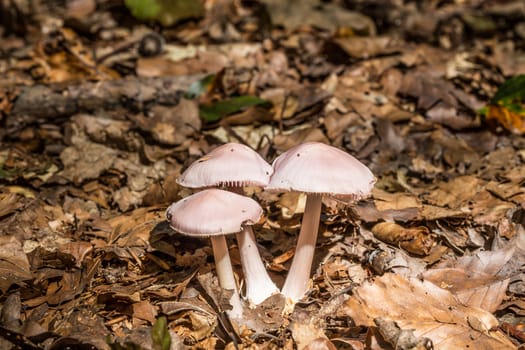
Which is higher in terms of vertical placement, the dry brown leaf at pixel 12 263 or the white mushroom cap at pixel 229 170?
the white mushroom cap at pixel 229 170

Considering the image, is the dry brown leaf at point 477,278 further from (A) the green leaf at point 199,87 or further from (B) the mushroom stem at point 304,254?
(A) the green leaf at point 199,87

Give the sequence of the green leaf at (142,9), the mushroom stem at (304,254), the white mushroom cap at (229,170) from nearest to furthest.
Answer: the white mushroom cap at (229,170), the mushroom stem at (304,254), the green leaf at (142,9)

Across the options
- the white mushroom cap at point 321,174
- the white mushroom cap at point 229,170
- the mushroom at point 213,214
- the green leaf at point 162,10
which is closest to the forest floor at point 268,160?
the green leaf at point 162,10

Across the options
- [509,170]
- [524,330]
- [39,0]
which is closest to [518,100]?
[509,170]

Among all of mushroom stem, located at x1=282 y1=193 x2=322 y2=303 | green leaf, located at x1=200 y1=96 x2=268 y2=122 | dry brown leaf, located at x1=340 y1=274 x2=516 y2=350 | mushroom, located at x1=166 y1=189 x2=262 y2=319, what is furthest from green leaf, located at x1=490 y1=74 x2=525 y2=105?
mushroom, located at x1=166 y1=189 x2=262 y2=319

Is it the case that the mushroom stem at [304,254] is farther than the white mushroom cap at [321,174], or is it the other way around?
the mushroom stem at [304,254]

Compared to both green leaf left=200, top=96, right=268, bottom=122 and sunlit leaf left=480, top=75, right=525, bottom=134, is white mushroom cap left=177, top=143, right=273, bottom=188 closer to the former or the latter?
green leaf left=200, top=96, right=268, bottom=122

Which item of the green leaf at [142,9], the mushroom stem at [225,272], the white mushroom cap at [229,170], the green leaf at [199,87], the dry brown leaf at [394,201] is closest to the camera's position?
the white mushroom cap at [229,170]
